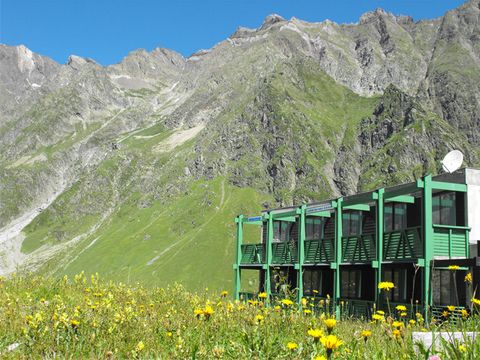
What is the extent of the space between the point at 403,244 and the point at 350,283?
26.0 ft

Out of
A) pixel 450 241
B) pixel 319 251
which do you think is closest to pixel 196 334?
pixel 450 241

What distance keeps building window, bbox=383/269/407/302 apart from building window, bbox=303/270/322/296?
7859 mm

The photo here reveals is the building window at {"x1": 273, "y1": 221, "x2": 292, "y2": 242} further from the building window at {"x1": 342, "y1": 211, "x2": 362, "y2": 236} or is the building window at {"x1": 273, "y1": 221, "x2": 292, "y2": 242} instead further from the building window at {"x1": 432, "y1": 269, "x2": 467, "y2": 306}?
the building window at {"x1": 432, "y1": 269, "x2": 467, "y2": 306}

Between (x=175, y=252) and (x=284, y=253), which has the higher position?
(x=284, y=253)

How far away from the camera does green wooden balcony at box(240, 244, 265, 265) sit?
39300 mm

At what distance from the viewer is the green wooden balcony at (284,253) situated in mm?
35250

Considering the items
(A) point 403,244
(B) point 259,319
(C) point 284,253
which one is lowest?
(B) point 259,319

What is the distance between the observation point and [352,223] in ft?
115

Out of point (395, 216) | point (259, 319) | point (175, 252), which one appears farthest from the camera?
point (175, 252)

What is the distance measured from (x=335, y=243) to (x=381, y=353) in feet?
82.4

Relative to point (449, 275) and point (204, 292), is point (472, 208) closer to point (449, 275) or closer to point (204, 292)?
point (449, 275)

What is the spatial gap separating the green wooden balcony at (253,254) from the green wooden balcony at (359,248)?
10340mm

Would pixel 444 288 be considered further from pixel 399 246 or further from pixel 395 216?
pixel 395 216

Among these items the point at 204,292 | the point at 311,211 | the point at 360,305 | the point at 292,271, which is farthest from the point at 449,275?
the point at 204,292
